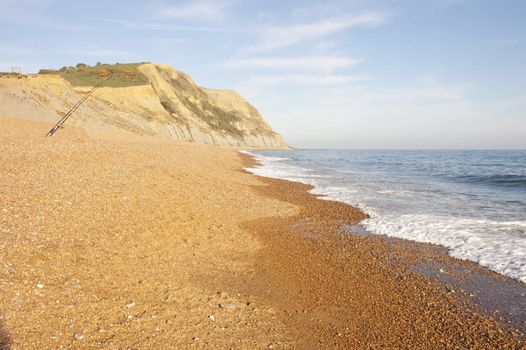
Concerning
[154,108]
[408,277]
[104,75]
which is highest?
[104,75]

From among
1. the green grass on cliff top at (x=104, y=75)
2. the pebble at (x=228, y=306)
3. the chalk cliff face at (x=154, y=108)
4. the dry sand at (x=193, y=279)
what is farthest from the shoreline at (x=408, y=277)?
the green grass on cliff top at (x=104, y=75)

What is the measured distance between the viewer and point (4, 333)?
3.87 m

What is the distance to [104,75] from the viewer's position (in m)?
61.8

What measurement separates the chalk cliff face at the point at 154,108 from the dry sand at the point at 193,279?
25603 millimetres

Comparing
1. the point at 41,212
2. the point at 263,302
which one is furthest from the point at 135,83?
the point at 263,302

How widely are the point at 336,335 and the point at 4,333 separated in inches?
158

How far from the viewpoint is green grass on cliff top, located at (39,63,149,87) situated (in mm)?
55131

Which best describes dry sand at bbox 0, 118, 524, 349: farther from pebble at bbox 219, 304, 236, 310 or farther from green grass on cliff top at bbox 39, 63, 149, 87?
green grass on cliff top at bbox 39, 63, 149, 87

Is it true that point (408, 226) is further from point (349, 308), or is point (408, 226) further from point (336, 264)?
point (349, 308)

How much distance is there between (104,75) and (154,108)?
39.5ft

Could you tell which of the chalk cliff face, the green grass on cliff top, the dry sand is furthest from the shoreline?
the green grass on cliff top

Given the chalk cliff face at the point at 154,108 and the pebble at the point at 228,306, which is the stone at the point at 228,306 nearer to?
the pebble at the point at 228,306

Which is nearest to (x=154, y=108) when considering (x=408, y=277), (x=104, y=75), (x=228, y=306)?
(x=104, y=75)

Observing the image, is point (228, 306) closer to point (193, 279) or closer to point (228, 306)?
point (228, 306)
